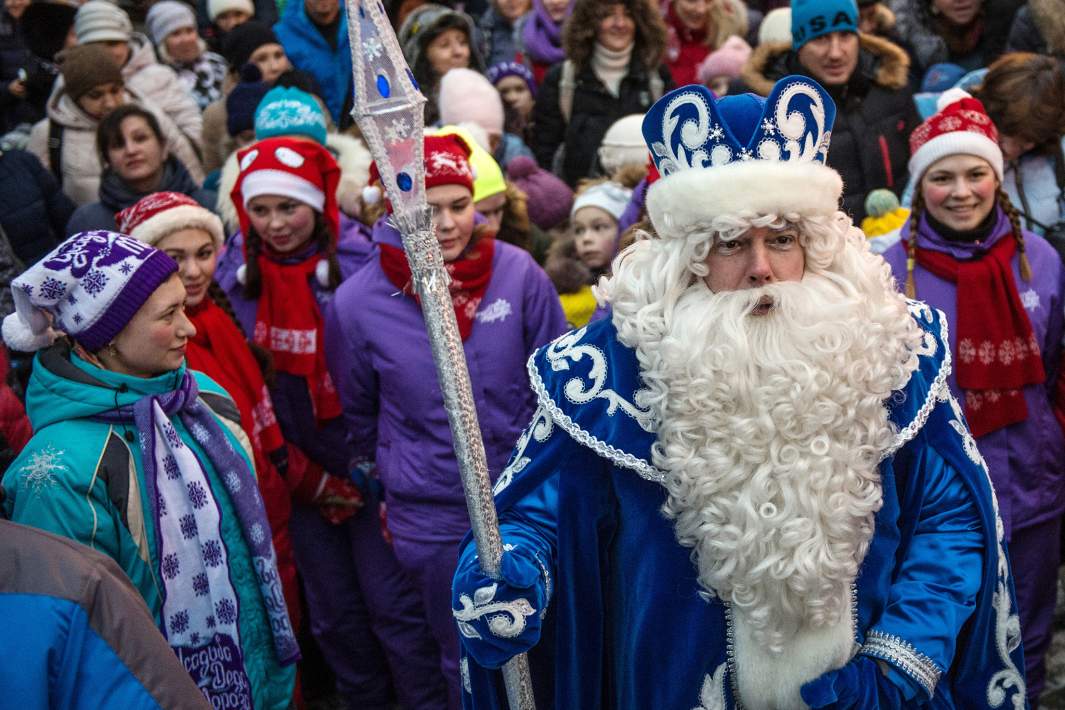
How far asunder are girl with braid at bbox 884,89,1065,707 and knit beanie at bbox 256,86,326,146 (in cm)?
277

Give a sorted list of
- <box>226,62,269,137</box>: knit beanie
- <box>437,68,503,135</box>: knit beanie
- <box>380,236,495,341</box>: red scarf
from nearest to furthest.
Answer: <box>380,236,495,341</box>: red scarf
<box>437,68,503,135</box>: knit beanie
<box>226,62,269,137</box>: knit beanie

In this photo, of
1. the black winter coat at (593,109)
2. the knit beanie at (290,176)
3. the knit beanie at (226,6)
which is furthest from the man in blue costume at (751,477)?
the knit beanie at (226,6)

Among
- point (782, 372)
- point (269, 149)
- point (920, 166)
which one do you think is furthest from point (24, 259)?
point (782, 372)

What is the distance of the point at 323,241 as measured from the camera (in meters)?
5.59

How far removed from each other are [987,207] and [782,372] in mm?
2329

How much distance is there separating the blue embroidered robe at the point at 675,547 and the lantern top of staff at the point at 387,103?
0.79 meters

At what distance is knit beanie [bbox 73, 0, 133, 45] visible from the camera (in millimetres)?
8312

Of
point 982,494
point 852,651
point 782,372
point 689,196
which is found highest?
point 689,196

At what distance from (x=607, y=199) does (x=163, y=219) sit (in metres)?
2.09

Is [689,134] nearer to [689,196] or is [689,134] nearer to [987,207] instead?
[689,196]

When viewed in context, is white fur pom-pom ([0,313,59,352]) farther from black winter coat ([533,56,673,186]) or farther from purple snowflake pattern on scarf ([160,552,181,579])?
black winter coat ([533,56,673,186])

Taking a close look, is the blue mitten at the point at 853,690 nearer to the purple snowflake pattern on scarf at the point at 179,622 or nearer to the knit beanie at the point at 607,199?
the purple snowflake pattern on scarf at the point at 179,622

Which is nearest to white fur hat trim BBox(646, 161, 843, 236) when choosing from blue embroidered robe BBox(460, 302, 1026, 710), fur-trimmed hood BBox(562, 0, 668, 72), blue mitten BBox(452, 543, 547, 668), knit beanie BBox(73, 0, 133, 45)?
blue embroidered robe BBox(460, 302, 1026, 710)

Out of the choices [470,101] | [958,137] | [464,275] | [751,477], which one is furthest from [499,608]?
[470,101]
